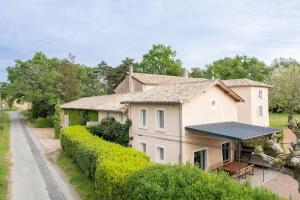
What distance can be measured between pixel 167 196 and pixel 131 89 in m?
30.9

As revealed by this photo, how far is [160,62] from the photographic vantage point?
2832 inches

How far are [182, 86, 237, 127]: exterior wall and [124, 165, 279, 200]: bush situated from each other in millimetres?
10747

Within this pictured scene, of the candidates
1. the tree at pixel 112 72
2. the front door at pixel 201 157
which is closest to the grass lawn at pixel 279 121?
the front door at pixel 201 157

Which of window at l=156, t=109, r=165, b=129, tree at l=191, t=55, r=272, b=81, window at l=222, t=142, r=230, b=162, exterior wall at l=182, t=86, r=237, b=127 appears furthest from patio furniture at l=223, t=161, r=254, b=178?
tree at l=191, t=55, r=272, b=81

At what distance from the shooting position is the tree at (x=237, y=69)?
231 feet

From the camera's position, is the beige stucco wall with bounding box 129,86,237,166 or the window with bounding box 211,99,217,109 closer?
the beige stucco wall with bounding box 129,86,237,166

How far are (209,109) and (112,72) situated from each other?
55.0 m

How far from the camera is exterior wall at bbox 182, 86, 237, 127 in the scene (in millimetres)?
19703

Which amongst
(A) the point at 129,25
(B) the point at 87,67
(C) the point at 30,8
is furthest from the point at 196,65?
(C) the point at 30,8

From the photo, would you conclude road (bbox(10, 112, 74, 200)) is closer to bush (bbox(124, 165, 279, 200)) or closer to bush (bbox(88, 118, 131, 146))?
bush (bbox(88, 118, 131, 146))

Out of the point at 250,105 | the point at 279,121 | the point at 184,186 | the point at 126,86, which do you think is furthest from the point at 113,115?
the point at 279,121

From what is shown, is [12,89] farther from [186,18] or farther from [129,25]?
[186,18]

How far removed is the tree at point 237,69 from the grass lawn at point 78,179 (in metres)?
52.8

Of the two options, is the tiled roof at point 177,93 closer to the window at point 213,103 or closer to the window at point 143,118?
the window at point 143,118
